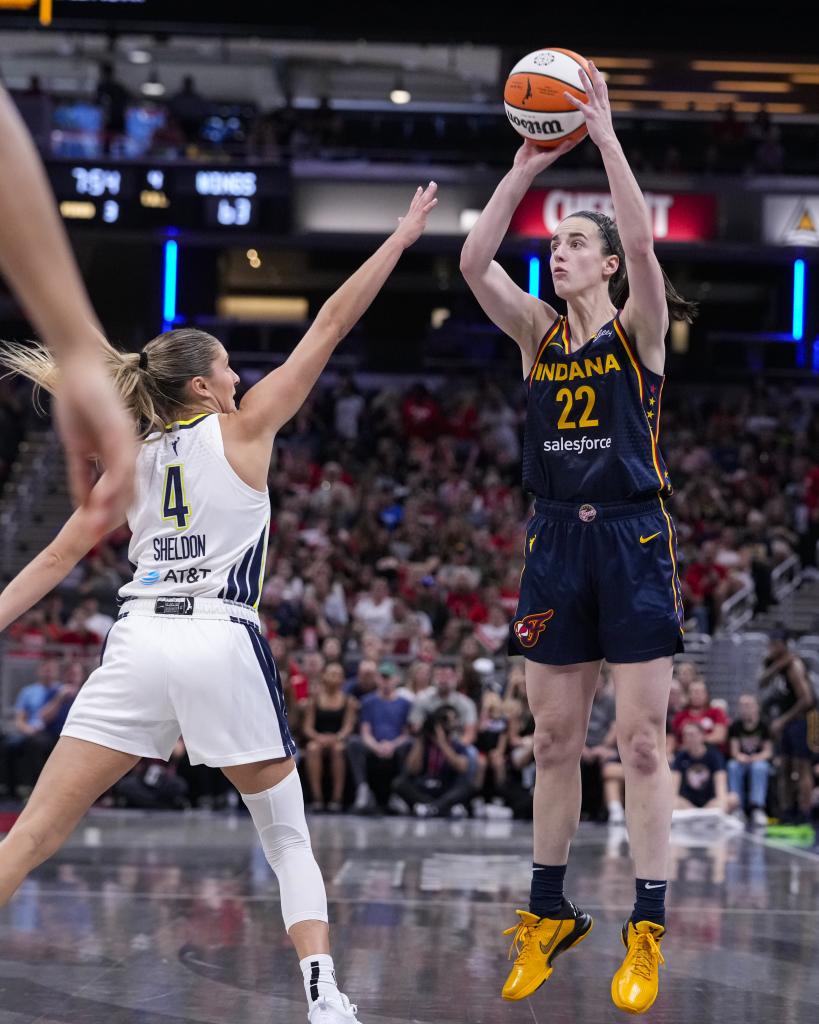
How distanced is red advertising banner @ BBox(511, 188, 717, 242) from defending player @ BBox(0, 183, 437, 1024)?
18.0 metres

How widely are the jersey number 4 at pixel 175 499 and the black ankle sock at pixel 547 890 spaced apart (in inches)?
71.7

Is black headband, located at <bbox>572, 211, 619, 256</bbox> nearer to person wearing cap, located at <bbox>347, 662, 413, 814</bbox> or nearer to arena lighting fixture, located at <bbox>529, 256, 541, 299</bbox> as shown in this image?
person wearing cap, located at <bbox>347, 662, 413, 814</bbox>

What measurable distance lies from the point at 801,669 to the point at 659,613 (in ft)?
31.9

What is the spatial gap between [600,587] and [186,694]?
1.51 m

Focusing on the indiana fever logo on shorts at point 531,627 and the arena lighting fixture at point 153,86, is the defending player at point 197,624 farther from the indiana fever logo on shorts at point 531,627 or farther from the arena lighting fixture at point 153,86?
the arena lighting fixture at point 153,86

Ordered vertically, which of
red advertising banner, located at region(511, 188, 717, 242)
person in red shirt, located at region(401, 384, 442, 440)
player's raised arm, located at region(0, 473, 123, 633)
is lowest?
player's raised arm, located at region(0, 473, 123, 633)

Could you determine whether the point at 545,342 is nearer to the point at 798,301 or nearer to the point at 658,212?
the point at 658,212

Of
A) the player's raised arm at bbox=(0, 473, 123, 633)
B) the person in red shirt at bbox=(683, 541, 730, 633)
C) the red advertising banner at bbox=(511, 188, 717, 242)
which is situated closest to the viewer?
the player's raised arm at bbox=(0, 473, 123, 633)

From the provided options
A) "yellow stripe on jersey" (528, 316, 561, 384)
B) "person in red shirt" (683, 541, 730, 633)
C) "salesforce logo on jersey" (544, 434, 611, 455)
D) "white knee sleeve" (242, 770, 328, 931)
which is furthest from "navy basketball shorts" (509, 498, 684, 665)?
"person in red shirt" (683, 541, 730, 633)

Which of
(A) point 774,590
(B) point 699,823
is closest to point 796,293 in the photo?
(A) point 774,590

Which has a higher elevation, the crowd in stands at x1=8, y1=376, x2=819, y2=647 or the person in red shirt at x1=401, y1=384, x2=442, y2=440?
the person in red shirt at x1=401, y1=384, x2=442, y2=440

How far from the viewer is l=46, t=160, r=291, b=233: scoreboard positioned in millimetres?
20672

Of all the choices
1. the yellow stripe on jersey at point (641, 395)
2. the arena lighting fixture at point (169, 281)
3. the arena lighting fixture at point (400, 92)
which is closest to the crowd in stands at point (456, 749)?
the yellow stripe on jersey at point (641, 395)

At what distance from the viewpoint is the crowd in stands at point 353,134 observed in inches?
840
